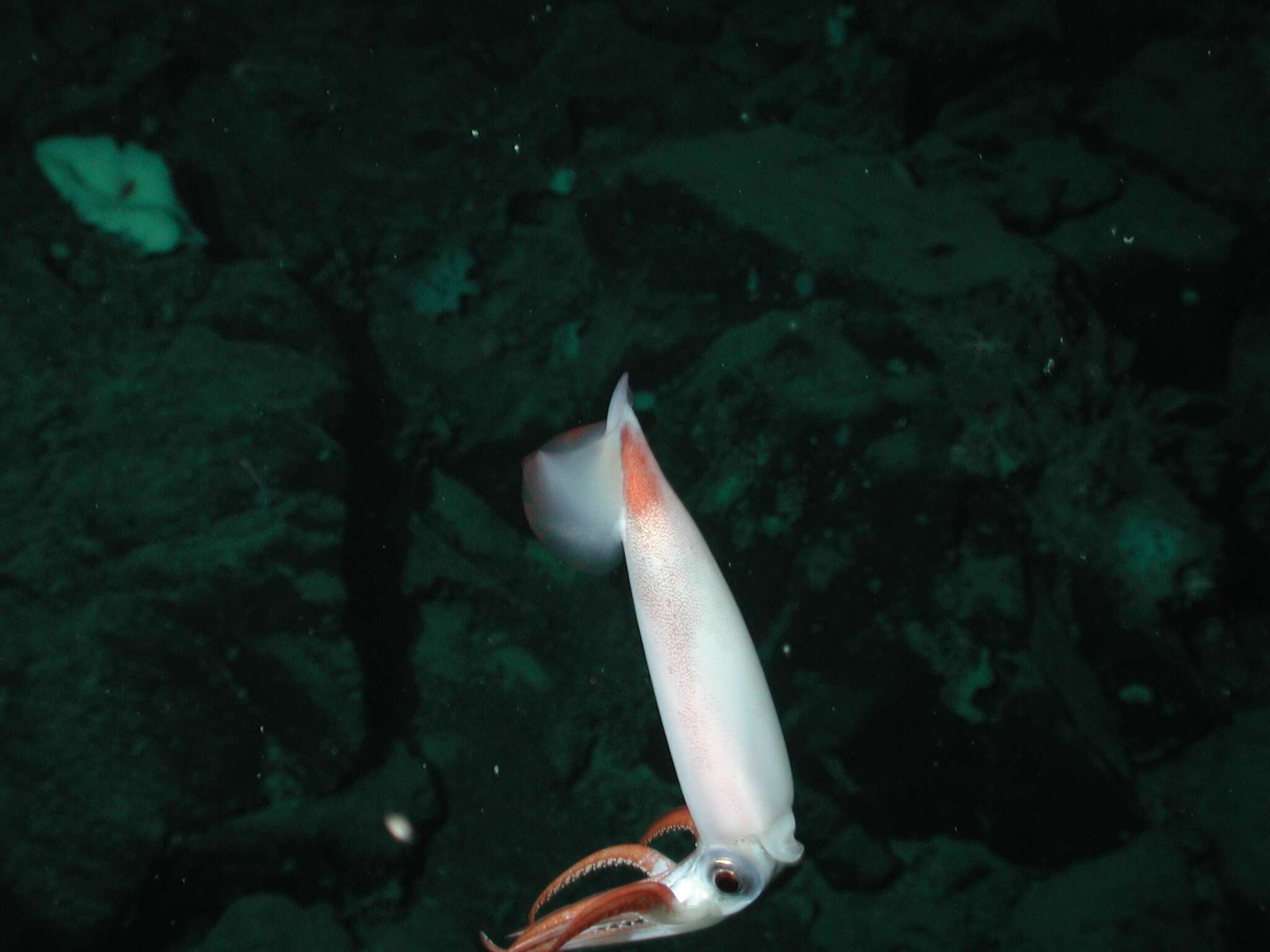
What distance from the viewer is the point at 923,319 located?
2.65 metres

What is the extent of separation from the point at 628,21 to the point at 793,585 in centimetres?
279

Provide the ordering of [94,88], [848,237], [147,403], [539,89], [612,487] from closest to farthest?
[612,487]
[147,403]
[848,237]
[94,88]
[539,89]

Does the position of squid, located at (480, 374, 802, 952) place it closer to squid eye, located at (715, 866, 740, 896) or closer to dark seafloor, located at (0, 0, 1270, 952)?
squid eye, located at (715, 866, 740, 896)

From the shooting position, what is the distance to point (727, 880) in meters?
1.60

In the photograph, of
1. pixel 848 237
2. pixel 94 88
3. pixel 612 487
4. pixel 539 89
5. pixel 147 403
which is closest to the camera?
pixel 612 487

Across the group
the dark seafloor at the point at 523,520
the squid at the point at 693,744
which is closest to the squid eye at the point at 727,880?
the squid at the point at 693,744

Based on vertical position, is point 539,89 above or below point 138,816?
above

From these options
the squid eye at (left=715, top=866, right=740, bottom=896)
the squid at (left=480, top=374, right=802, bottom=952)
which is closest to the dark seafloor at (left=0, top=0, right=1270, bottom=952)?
the squid at (left=480, top=374, right=802, bottom=952)

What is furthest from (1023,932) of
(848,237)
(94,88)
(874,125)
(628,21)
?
(94,88)

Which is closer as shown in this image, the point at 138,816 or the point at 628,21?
the point at 138,816

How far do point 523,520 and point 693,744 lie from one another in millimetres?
1470

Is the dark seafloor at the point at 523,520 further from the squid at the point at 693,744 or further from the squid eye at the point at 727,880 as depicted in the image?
the squid eye at the point at 727,880

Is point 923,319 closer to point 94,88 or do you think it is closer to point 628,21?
point 628,21

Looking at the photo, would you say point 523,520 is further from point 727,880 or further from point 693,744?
point 727,880
